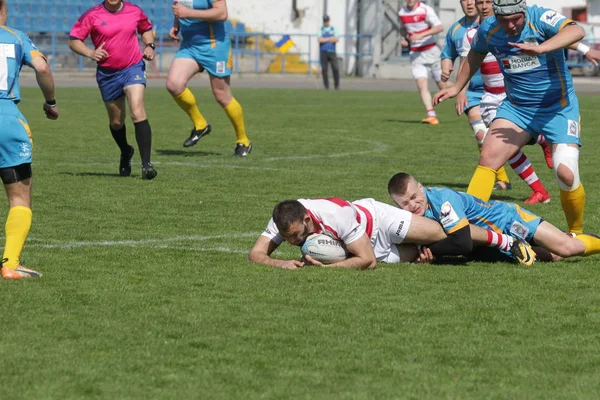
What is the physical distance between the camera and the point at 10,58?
22.6 feet

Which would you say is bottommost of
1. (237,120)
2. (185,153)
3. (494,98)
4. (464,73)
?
(185,153)

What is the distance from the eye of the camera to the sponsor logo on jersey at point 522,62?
8195 mm

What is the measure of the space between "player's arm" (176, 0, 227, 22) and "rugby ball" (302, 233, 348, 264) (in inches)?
285

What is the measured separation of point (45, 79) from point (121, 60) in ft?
17.0

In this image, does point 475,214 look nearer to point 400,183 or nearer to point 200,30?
point 400,183

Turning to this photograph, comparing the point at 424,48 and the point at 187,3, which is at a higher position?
the point at 187,3

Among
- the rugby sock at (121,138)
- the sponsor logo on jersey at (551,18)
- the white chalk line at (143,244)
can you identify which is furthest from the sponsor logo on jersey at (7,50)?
the rugby sock at (121,138)

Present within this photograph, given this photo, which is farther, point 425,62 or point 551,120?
point 425,62

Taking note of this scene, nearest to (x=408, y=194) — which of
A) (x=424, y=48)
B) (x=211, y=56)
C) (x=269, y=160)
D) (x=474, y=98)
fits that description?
(x=474, y=98)

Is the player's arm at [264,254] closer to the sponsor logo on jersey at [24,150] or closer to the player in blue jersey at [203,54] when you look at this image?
the sponsor logo on jersey at [24,150]

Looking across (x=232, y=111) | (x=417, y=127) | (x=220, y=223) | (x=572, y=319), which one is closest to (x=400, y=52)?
(x=417, y=127)

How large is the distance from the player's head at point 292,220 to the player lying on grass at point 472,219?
735mm

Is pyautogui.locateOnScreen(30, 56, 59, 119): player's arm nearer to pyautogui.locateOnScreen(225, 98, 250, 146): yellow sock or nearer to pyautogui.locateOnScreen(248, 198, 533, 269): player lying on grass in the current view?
pyautogui.locateOnScreen(248, 198, 533, 269): player lying on grass

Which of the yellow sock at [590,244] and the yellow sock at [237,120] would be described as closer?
the yellow sock at [590,244]
